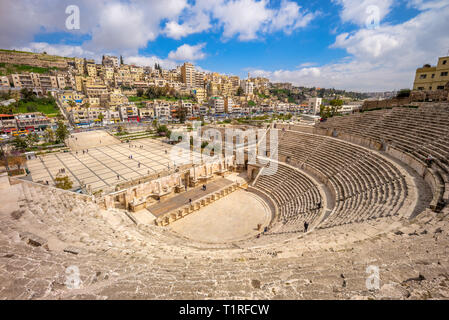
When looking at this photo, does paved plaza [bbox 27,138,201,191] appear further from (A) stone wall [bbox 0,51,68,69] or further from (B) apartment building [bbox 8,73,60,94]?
(A) stone wall [bbox 0,51,68,69]

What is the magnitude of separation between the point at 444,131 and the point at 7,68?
12336 cm

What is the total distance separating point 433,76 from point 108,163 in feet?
160

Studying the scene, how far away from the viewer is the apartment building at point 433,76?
2561 cm

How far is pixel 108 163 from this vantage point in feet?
103

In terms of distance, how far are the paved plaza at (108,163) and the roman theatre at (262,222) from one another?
1.50 ft

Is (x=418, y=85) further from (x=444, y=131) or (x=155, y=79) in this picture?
(x=155, y=79)

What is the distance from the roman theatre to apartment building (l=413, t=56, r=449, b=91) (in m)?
11.0

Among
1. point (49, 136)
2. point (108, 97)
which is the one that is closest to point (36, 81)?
point (108, 97)

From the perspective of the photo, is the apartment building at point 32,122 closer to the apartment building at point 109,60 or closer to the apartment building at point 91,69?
the apartment building at point 91,69

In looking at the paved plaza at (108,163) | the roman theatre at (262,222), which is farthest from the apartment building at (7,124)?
the roman theatre at (262,222)

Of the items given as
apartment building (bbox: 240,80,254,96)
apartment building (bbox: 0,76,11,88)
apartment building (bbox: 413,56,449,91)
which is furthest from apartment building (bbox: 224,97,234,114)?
apartment building (bbox: 0,76,11,88)

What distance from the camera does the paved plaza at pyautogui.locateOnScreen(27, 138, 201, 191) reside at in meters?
25.1

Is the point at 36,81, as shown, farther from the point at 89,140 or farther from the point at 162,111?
the point at 89,140

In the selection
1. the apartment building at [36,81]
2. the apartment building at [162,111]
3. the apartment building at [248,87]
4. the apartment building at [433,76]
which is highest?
the apartment building at [248,87]
